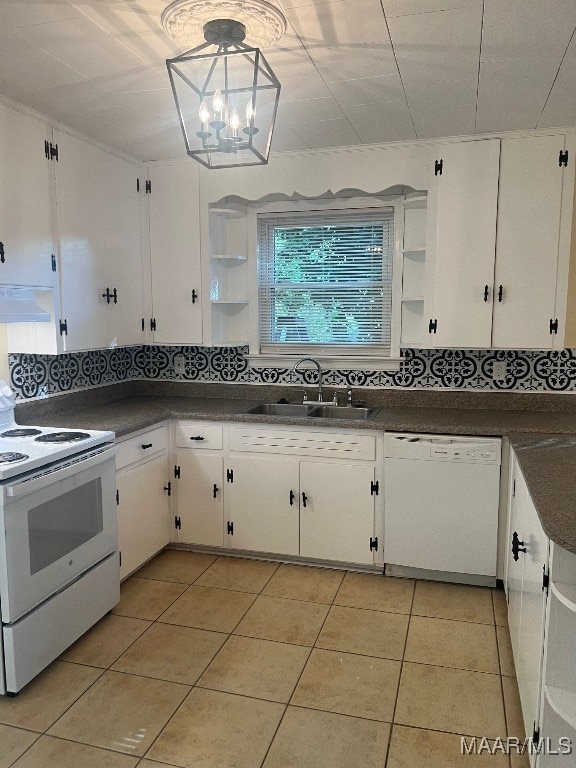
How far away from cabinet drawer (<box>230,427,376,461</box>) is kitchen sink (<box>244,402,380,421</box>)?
19cm

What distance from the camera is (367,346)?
376 centimetres

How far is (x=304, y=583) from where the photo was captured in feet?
10.5

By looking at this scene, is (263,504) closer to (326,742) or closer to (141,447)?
(141,447)

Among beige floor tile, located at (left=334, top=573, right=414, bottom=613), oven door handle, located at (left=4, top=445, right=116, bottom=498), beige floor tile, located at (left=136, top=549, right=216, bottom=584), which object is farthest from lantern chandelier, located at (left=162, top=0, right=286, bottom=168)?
beige floor tile, located at (left=136, top=549, right=216, bottom=584)

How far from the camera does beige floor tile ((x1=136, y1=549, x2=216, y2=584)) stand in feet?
10.7

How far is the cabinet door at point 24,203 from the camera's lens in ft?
8.58

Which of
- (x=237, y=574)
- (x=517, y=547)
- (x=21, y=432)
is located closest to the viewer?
(x=517, y=547)

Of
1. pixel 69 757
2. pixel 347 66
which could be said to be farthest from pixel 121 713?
pixel 347 66

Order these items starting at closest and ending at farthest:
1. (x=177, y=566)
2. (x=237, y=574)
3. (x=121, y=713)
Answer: (x=121, y=713) → (x=237, y=574) → (x=177, y=566)

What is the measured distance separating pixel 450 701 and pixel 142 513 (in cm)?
182

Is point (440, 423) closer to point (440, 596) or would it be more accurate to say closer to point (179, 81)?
point (440, 596)

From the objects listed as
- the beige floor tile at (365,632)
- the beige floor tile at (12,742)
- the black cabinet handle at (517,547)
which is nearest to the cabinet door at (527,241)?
the black cabinet handle at (517,547)

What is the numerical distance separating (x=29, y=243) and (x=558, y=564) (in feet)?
8.31

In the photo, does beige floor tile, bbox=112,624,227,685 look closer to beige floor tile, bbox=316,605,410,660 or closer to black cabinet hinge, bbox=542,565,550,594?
beige floor tile, bbox=316,605,410,660
